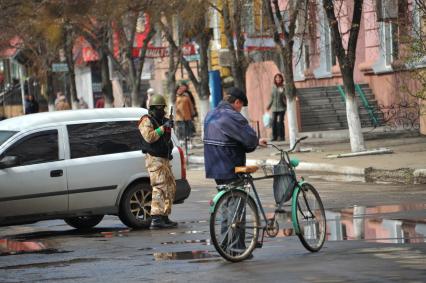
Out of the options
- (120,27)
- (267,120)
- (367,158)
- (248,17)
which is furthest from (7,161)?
(120,27)

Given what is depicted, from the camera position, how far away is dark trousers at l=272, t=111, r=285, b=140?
113 feet

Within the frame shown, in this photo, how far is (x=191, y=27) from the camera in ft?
110

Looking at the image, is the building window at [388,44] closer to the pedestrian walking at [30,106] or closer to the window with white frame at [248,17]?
the window with white frame at [248,17]

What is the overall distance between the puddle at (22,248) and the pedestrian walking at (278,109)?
64.7ft

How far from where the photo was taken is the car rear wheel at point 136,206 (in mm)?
15758

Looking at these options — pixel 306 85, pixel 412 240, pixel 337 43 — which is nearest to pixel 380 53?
pixel 306 85

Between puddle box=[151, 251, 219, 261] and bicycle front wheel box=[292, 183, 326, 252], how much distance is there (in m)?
0.90

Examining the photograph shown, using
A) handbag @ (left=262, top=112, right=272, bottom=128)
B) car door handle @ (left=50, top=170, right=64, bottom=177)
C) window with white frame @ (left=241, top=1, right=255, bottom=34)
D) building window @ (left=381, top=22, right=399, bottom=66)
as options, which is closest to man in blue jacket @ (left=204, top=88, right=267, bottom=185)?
car door handle @ (left=50, top=170, right=64, bottom=177)

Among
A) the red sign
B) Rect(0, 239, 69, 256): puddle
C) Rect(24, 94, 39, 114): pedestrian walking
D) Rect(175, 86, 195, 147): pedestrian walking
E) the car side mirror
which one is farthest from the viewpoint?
Rect(24, 94, 39, 114): pedestrian walking

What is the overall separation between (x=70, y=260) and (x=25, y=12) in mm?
23626

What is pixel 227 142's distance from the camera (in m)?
11.7

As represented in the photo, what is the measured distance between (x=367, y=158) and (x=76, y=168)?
10755 millimetres

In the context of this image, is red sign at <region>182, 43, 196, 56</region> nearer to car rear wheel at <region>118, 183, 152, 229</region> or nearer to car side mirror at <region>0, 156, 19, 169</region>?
car rear wheel at <region>118, 183, 152, 229</region>

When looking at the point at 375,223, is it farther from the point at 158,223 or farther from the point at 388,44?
the point at 388,44
